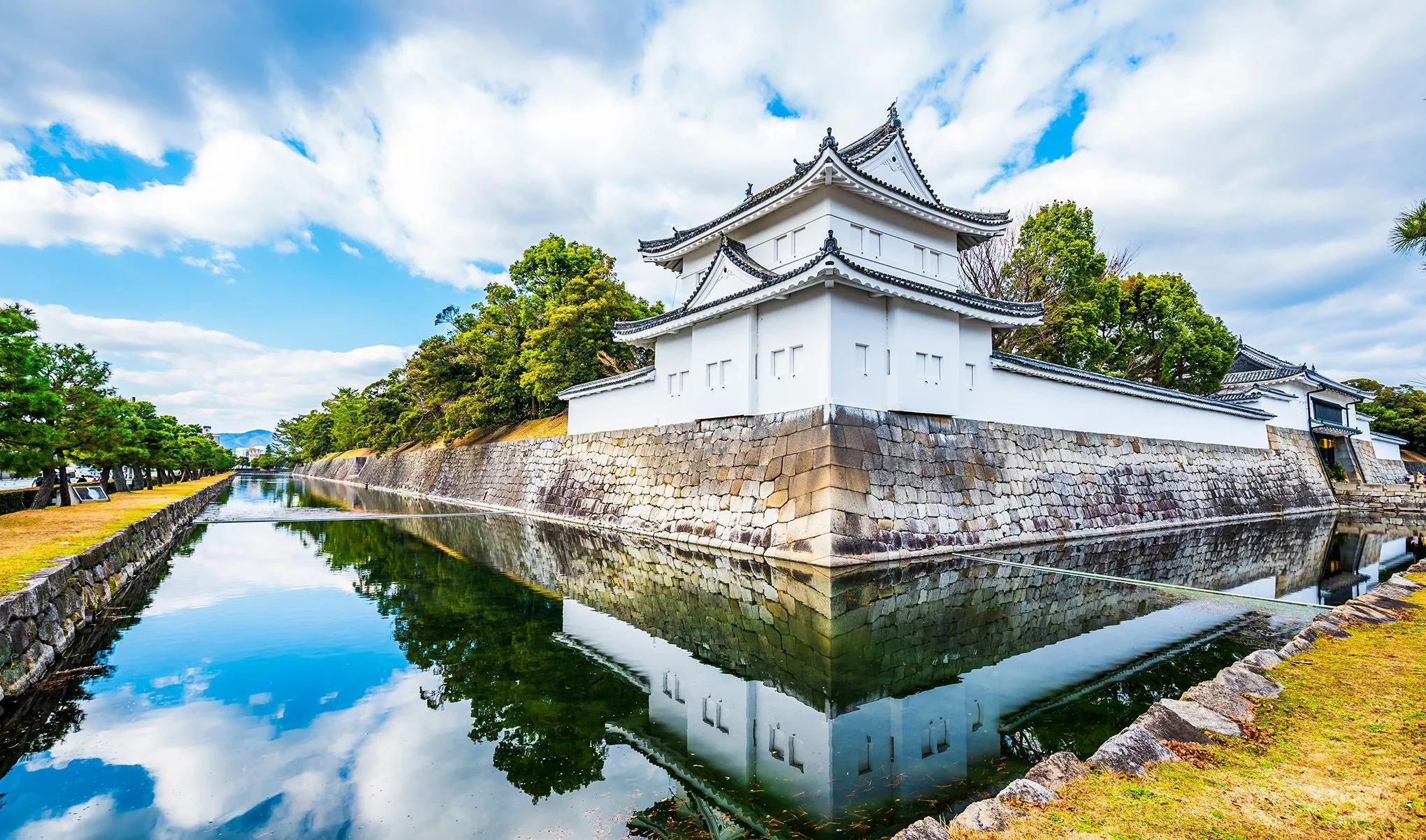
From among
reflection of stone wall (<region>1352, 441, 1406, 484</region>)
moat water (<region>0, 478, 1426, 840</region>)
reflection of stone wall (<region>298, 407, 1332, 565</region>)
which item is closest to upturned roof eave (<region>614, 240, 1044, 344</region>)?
reflection of stone wall (<region>298, 407, 1332, 565</region>)

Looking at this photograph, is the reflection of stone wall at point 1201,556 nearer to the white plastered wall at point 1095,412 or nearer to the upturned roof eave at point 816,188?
the white plastered wall at point 1095,412

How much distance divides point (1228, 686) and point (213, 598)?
34.8 feet

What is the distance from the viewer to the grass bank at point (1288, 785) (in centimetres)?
233

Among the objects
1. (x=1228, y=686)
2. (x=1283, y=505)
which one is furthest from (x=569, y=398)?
(x=1283, y=505)

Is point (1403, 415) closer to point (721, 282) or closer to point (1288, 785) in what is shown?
point (721, 282)

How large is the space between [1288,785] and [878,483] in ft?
27.6

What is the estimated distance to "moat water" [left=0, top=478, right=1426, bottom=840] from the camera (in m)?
3.29

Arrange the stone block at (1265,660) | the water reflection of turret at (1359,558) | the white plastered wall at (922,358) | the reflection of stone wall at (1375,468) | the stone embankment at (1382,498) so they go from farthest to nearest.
A: the reflection of stone wall at (1375,468), the stone embankment at (1382,498), the white plastered wall at (922,358), the water reflection of turret at (1359,558), the stone block at (1265,660)

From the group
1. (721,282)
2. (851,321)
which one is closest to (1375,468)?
(851,321)

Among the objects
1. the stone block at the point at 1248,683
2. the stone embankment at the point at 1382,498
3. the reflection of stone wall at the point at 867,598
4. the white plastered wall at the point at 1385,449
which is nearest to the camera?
the stone block at the point at 1248,683

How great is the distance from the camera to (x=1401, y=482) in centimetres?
2828

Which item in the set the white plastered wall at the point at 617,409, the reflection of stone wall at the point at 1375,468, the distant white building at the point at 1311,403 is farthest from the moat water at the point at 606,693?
the reflection of stone wall at the point at 1375,468

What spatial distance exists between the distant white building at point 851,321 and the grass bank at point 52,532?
388 inches

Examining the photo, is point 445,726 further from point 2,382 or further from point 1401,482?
point 1401,482
